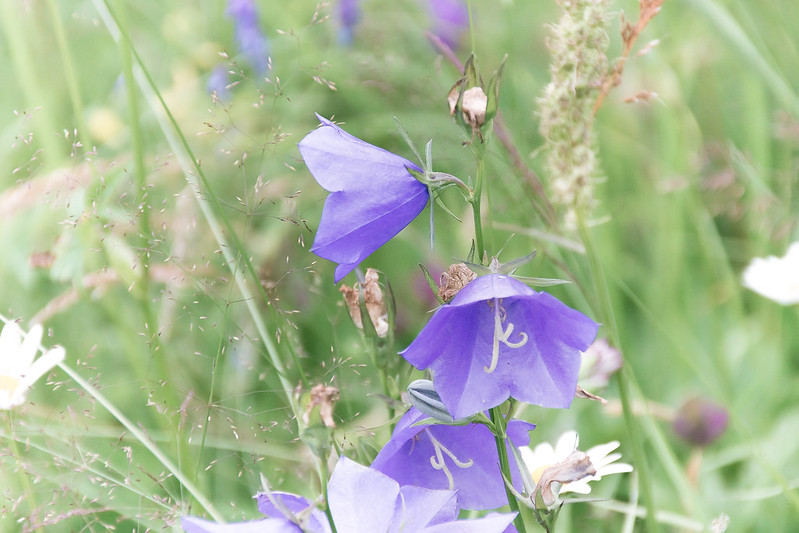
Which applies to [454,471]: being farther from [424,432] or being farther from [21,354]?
[21,354]

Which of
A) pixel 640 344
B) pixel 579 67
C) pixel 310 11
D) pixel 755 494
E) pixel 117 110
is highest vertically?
pixel 579 67

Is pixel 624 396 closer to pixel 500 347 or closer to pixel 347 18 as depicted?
pixel 500 347

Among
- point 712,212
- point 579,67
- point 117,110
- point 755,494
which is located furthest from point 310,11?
point 755,494

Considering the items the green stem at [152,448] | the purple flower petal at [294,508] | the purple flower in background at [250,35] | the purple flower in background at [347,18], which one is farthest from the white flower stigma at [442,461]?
the purple flower in background at [347,18]

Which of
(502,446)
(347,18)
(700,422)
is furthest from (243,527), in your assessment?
(347,18)

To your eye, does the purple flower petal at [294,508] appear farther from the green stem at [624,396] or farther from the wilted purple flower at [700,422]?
the wilted purple flower at [700,422]

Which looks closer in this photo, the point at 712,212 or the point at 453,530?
the point at 453,530
